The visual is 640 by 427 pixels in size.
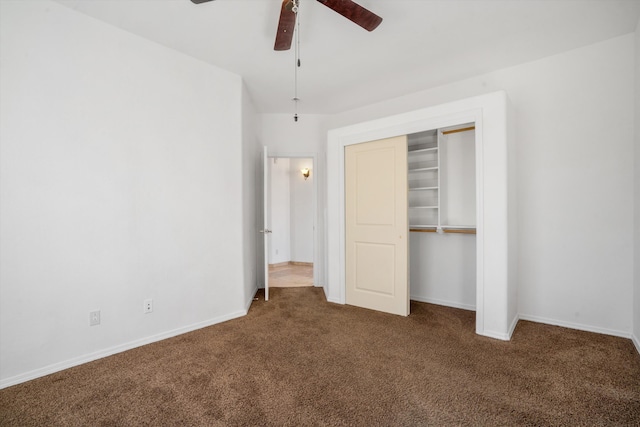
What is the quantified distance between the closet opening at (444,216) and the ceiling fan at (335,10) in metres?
1.93

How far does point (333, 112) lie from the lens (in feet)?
14.6

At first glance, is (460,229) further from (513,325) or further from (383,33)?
(383,33)

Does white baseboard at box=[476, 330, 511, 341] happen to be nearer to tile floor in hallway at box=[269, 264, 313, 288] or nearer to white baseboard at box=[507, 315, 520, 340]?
white baseboard at box=[507, 315, 520, 340]

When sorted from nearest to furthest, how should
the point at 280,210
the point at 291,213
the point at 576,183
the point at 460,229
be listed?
the point at 576,183 < the point at 460,229 < the point at 280,210 < the point at 291,213

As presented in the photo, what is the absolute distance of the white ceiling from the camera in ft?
7.40

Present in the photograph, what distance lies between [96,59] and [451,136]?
142 inches

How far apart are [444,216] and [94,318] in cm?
365

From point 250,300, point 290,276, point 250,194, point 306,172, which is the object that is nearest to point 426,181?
point 250,194

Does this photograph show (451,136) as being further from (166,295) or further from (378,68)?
(166,295)

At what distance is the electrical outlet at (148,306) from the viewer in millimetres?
2660

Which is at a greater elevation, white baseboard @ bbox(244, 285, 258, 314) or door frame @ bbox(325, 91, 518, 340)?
door frame @ bbox(325, 91, 518, 340)

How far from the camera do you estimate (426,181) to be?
12.7ft

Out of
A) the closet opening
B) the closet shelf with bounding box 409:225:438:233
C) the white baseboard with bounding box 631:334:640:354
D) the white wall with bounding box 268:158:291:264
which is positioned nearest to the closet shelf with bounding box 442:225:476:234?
the closet opening

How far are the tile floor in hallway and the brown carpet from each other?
1.90 metres
